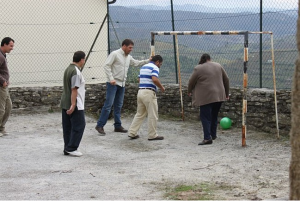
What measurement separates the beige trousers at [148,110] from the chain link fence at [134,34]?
1.88 meters

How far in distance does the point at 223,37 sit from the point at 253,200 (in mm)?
5434

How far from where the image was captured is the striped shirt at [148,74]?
1027cm

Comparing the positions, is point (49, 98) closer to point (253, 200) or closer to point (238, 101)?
point (238, 101)

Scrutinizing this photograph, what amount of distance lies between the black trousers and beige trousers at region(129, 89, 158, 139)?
5.34 ft

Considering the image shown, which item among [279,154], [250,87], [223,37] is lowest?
[279,154]

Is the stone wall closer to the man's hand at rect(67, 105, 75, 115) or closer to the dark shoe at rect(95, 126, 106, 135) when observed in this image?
the dark shoe at rect(95, 126, 106, 135)

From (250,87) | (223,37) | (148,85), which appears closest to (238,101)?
(250,87)

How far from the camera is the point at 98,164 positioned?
8.62 meters

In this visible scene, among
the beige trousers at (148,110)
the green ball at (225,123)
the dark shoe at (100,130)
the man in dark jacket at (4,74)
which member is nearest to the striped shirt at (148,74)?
the beige trousers at (148,110)

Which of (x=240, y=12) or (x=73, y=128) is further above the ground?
(x=240, y=12)

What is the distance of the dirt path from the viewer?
6965 millimetres

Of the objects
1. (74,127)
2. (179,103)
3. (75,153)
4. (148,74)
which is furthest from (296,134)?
(179,103)

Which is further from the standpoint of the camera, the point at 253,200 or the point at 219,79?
the point at 219,79

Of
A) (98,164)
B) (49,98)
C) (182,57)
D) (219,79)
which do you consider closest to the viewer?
(98,164)
